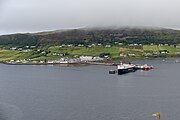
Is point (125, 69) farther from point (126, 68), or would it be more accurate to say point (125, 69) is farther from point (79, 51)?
point (79, 51)

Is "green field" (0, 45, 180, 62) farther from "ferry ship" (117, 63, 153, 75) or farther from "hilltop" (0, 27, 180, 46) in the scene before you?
"ferry ship" (117, 63, 153, 75)

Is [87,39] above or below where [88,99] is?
below

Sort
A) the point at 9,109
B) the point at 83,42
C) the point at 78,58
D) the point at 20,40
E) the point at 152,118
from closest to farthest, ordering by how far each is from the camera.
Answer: the point at 152,118
the point at 9,109
the point at 78,58
the point at 83,42
the point at 20,40

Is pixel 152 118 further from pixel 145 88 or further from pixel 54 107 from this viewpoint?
pixel 145 88

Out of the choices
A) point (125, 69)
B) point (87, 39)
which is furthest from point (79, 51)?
point (125, 69)

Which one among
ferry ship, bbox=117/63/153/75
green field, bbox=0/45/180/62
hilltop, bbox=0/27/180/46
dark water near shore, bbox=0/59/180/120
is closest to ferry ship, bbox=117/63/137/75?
ferry ship, bbox=117/63/153/75

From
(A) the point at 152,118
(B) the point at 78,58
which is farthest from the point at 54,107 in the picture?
(B) the point at 78,58

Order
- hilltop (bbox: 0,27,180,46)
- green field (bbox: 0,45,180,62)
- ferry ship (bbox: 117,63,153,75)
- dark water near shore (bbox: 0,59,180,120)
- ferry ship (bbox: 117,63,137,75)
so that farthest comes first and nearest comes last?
hilltop (bbox: 0,27,180,46)
green field (bbox: 0,45,180,62)
ferry ship (bbox: 117,63,153,75)
ferry ship (bbox: 117,63,137,75)
dark water near shore (bbox: 0,59,180,120)

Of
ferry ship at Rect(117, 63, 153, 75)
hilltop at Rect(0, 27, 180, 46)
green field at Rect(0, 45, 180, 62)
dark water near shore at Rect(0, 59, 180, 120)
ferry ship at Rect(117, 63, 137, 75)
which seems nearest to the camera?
dark water near shore at Rect(0, 59, 180, 120)

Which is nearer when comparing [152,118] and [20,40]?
[152,118]
